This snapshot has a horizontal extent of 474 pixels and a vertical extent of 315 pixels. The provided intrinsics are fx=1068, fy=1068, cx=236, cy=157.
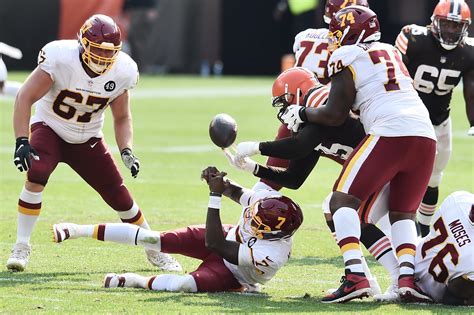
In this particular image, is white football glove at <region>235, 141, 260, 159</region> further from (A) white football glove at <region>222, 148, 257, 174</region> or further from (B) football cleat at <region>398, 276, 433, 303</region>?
(B) football cleat at <region>398, 276, 433, 303</region>

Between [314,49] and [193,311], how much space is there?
9.76 ft

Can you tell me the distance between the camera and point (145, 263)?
7238 millimetres

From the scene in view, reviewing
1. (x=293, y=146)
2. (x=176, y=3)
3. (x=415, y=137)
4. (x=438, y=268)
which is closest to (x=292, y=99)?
(x=293, y=146)

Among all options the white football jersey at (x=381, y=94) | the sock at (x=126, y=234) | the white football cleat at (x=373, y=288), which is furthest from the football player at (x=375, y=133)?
the sock at (x=126, y=234)

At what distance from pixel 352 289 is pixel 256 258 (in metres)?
0.58

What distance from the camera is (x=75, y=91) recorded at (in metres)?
6.96

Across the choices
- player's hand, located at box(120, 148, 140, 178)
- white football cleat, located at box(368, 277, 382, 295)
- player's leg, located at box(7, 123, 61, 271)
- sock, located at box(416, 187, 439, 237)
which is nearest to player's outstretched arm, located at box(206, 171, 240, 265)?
white football cleat, located at box(368, 277, 382, 295)

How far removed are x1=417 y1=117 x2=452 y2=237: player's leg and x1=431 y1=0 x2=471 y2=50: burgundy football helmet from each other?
2.57ft

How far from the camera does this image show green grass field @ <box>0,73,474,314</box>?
19.0ft

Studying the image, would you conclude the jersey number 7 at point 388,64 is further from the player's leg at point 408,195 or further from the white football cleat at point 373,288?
the white football cleat at point 373,288

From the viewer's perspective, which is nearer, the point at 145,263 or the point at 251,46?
the point at 145,263

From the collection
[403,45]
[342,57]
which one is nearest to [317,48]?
[403,45]

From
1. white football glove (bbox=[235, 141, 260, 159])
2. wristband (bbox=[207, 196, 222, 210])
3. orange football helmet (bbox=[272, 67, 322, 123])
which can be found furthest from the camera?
orange football helmet (bbox=[272, 67, 322, 123])

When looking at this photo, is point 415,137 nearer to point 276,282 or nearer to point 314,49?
point 276,282
